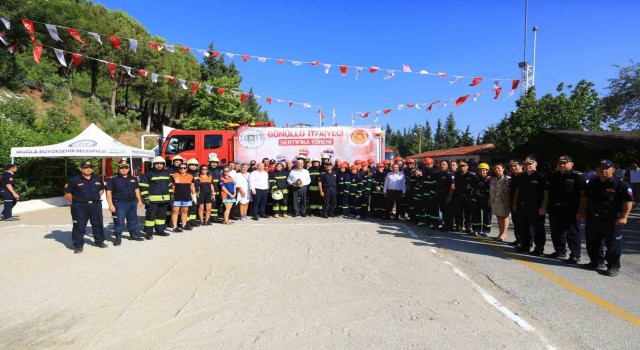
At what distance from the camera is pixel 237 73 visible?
47.1 metres

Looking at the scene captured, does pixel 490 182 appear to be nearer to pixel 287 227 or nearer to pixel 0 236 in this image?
pixel 287 227

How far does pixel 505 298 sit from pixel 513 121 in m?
25.6

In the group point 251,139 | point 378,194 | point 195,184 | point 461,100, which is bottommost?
point 378,194

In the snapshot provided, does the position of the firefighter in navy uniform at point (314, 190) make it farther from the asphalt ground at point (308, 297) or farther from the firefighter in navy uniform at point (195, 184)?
the asphalt ground at point (308, 297)

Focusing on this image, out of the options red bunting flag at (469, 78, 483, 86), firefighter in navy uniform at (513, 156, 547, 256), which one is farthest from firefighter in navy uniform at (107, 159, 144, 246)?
red bunting flag at (469, 78, 483, 86)

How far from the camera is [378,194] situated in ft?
36.9

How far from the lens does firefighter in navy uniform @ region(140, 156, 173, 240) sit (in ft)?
26.1

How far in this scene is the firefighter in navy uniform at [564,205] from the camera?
20.7ft

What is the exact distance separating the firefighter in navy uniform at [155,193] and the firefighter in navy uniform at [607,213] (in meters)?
7.73

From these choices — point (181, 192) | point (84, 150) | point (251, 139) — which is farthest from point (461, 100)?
point (84, 150)

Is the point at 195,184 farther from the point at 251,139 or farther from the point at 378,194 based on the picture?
the point at 378,194

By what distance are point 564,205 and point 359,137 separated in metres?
7.85

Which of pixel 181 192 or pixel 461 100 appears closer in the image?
pixel 181 192

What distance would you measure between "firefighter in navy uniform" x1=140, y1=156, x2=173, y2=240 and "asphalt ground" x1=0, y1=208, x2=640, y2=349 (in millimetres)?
615
